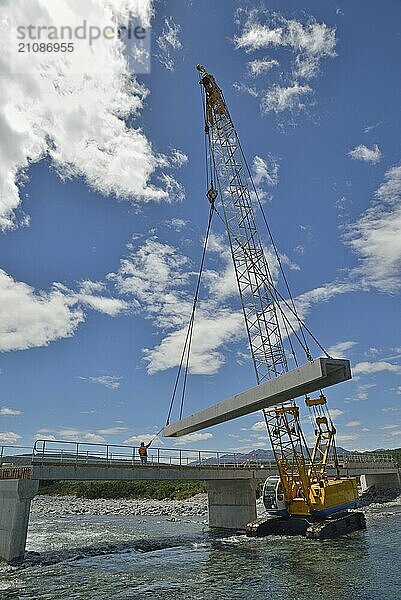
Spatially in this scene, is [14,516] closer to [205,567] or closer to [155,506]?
[205,567]

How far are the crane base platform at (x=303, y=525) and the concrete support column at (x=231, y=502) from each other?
2.84m

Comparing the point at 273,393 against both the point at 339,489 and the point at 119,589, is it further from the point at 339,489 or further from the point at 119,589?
the point at 339,489

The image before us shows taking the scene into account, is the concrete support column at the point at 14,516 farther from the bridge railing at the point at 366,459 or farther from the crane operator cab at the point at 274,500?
the bridge railing at the point at 366,459

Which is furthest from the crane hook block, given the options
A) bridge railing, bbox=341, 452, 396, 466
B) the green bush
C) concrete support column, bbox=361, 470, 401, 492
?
the green bush

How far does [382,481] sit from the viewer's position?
63531 millimetres

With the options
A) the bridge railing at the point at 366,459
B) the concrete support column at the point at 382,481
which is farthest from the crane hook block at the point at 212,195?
the concrete support column at the point at 382,481

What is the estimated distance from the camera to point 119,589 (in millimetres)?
21188

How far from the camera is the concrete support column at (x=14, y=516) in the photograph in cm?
2528

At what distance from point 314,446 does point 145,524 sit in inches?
718

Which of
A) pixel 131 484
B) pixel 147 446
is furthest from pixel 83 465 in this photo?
pixel 131 484

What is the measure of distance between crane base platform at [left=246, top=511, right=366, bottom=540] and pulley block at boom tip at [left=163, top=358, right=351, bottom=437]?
12169 millimetres

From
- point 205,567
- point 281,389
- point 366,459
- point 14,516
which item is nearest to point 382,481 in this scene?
point 366,459

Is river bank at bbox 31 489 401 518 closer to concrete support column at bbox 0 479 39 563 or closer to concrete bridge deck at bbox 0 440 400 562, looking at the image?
concrete bridge deck at bbox 0 440 400 562

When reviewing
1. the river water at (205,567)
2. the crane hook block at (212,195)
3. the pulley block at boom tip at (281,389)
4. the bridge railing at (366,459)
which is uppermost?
the crane hook block at (212,195)
